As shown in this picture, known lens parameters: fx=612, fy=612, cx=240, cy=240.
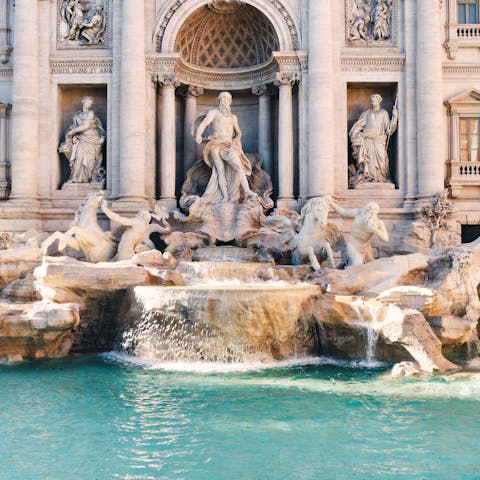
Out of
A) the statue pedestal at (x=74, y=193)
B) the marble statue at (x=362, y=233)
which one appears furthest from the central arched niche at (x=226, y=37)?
the marble statue at (x=362, y=233)

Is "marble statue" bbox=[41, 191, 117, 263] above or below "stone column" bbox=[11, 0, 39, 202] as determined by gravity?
below

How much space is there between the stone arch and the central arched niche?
0.24 meters

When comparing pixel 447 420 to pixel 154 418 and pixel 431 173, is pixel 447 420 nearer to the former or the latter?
pixel 154 418

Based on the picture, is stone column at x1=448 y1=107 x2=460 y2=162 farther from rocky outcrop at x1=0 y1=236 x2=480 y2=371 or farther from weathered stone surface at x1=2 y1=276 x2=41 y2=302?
weathered stone surface at x1=2 y1=276 x2=41 y2=302

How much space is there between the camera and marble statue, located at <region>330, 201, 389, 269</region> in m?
13.2

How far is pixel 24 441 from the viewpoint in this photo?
6793 mm

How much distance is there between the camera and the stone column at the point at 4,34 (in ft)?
59.8

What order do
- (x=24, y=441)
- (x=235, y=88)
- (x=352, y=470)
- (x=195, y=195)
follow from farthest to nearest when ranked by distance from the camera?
(x=235, y=88) < (x=195, y=195) < (x=24, y=441) < (x=352, y=470)

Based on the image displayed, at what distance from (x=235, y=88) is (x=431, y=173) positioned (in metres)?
6.58

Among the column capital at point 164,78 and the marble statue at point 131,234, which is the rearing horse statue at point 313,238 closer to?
the marble statue at point 131,234

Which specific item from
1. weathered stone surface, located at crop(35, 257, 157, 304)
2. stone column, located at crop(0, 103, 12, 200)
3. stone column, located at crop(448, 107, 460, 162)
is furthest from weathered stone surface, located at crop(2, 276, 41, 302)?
stone column, located at crop(448, 107, 460, 162)

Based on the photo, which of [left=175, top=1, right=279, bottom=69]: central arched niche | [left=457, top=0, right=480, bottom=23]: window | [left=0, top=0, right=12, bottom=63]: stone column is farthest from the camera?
[left=457, top=0, right=480, bottom=23]: window

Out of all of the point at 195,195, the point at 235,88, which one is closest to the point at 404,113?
the point at 235,88

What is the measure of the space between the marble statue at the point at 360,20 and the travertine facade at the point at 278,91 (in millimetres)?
36
